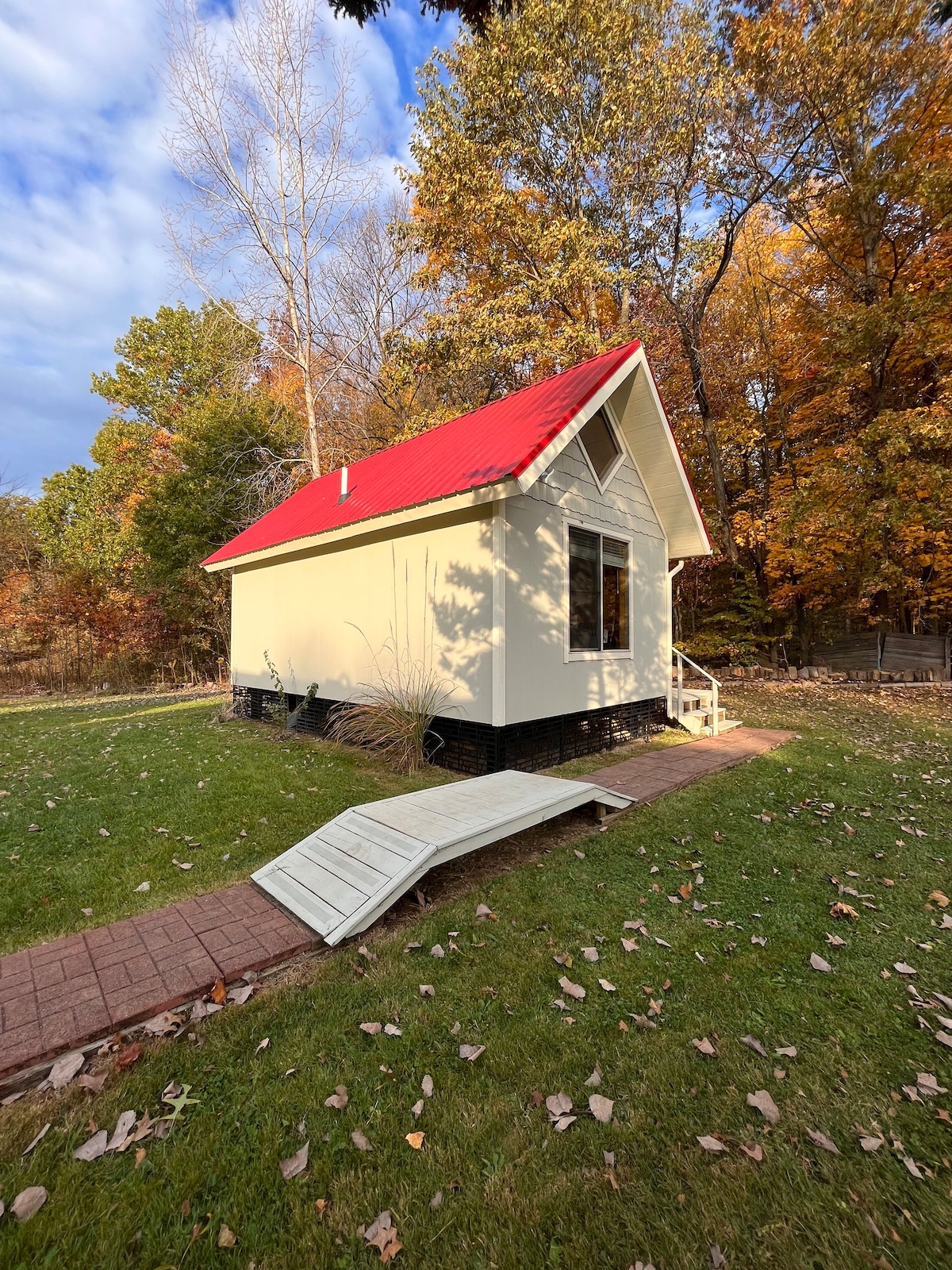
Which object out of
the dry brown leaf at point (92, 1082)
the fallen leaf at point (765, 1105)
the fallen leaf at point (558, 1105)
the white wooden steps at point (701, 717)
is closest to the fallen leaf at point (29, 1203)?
the dry brown leaf at point (92, 1082)

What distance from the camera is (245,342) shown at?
16.0m

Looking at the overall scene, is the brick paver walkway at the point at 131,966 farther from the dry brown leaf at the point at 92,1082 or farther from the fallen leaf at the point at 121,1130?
the fallen leaf at the point at 121,1130

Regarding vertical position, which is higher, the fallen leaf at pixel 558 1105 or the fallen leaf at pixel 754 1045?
the fallen leaf at pixel 754 1045

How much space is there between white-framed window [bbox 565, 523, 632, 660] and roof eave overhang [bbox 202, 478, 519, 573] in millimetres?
1758

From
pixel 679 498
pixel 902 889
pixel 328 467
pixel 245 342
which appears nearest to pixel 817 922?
pixel 902 889

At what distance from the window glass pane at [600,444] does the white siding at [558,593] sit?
10.0 inches

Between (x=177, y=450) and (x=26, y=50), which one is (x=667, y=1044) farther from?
(x=177, y=450)

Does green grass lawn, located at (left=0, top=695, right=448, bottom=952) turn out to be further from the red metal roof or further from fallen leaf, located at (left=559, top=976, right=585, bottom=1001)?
the red metal roof

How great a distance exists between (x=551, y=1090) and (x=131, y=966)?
7.23 feet

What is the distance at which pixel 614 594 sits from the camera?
7.99 metres

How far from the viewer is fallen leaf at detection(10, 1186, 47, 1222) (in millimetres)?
1671

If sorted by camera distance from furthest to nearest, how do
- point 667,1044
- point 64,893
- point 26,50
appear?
1. point 26,50
2. point 64,893
3. point 667,1044

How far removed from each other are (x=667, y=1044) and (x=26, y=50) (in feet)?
36.0

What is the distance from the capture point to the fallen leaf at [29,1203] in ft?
5.48
